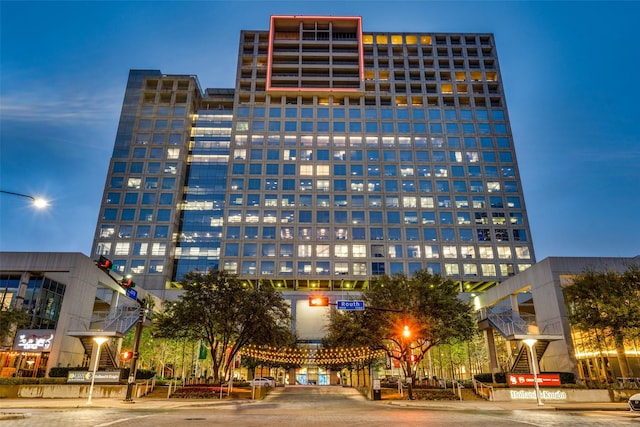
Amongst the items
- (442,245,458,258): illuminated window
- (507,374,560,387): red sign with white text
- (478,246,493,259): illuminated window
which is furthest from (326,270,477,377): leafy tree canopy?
(478,246,493,259): illuminated window

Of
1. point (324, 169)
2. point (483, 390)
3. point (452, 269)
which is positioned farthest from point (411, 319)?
point (324, 169)

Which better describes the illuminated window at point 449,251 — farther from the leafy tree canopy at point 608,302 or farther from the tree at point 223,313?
the tree at point 223,313

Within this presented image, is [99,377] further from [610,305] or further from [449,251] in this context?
[449,251]

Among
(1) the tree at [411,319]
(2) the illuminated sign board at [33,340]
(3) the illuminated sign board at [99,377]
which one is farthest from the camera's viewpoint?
(2) the illuminated sign board at [33,340]

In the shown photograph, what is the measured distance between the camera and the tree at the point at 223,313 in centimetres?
3819

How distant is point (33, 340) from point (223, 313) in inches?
699

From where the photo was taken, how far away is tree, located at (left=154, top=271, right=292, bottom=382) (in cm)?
3819

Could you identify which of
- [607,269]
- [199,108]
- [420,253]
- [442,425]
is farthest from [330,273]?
[442,425]

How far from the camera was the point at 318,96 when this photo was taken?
104312 millimetres

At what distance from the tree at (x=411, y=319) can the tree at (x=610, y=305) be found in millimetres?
9800

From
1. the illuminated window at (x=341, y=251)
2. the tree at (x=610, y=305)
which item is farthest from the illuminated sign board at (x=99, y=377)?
the illuminated window at (x=341, y=251)

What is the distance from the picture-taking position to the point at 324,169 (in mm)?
94438

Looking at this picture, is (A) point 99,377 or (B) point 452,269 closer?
(A) point 99,377

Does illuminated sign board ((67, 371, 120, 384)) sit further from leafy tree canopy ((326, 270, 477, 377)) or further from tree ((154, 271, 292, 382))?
leafy tree canopy ((326, 270, 477, 377))
